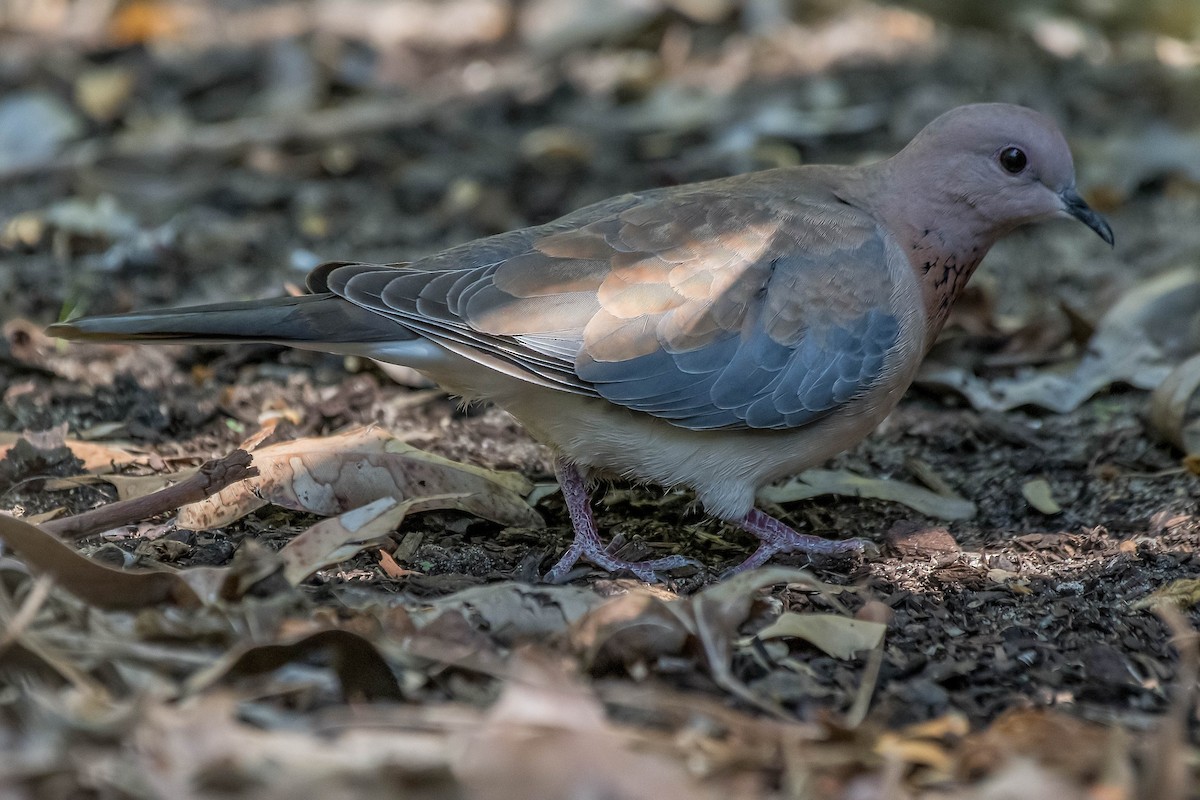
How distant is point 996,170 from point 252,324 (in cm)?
250

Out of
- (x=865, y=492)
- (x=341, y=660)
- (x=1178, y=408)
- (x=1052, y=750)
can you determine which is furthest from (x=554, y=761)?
(x=1178, y=408)

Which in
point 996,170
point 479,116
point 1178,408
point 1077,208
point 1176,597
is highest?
point 996,170

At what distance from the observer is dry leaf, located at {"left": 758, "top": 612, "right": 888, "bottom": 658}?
3.19 meters

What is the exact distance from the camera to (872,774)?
98.7 inches

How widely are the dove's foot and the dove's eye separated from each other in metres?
1.37

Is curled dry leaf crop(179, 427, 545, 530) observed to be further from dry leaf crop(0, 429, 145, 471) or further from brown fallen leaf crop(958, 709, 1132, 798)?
brown fallen leaf crop(958, 709, 1132, 798)

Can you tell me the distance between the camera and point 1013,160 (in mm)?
4520

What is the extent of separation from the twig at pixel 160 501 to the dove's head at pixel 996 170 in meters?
2.39

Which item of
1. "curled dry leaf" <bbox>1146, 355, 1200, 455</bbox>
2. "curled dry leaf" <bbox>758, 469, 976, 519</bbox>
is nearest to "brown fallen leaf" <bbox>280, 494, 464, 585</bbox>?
"curled dry leaf" <bbox>758, 469, 976, 519</bbox>

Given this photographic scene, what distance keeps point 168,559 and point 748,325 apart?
1855mm

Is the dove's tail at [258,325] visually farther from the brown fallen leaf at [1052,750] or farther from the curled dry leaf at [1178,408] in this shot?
the curled dry leaf at [1178,408]

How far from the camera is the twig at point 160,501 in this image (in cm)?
360

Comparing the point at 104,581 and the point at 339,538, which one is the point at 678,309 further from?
the point at 104,581

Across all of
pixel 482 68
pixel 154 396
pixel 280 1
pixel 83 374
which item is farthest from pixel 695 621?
pixel 280 1
